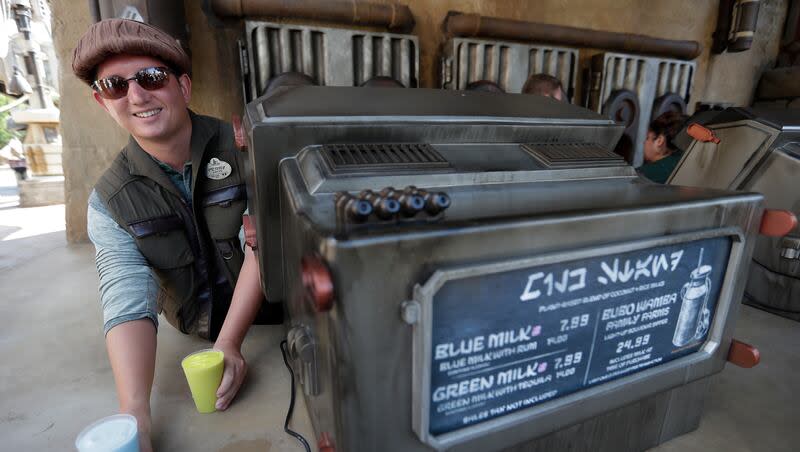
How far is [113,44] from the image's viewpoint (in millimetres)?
914

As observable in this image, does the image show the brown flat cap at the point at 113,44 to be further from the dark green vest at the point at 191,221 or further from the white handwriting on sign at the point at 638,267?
the white handwriting on sign at the point at 638,267

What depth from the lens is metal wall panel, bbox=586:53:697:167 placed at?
321cm

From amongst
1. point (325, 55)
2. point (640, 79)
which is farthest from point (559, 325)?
point (640, 79)

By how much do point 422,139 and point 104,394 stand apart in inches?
41.5

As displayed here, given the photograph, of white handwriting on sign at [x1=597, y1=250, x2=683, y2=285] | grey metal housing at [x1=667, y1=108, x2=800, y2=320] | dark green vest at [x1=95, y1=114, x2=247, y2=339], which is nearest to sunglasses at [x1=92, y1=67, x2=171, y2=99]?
dark green vest at [x1=95, y1=114, x2=247, y2=339]

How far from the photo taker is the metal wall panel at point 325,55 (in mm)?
2367

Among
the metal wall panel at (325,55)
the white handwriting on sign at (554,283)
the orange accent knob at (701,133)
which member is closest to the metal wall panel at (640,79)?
the metal wall panel at (325,55)

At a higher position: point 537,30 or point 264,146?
point 537,30

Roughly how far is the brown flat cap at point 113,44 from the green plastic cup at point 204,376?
0.76m

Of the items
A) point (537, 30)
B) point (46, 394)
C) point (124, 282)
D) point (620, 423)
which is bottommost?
point (46, 394)

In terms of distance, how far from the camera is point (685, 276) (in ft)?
2.30

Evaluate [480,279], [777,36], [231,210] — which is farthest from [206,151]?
[777,36]

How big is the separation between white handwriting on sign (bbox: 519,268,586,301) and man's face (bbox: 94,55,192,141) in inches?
39.6

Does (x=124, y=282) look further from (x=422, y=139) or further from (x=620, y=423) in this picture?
(x=620, y=423)
